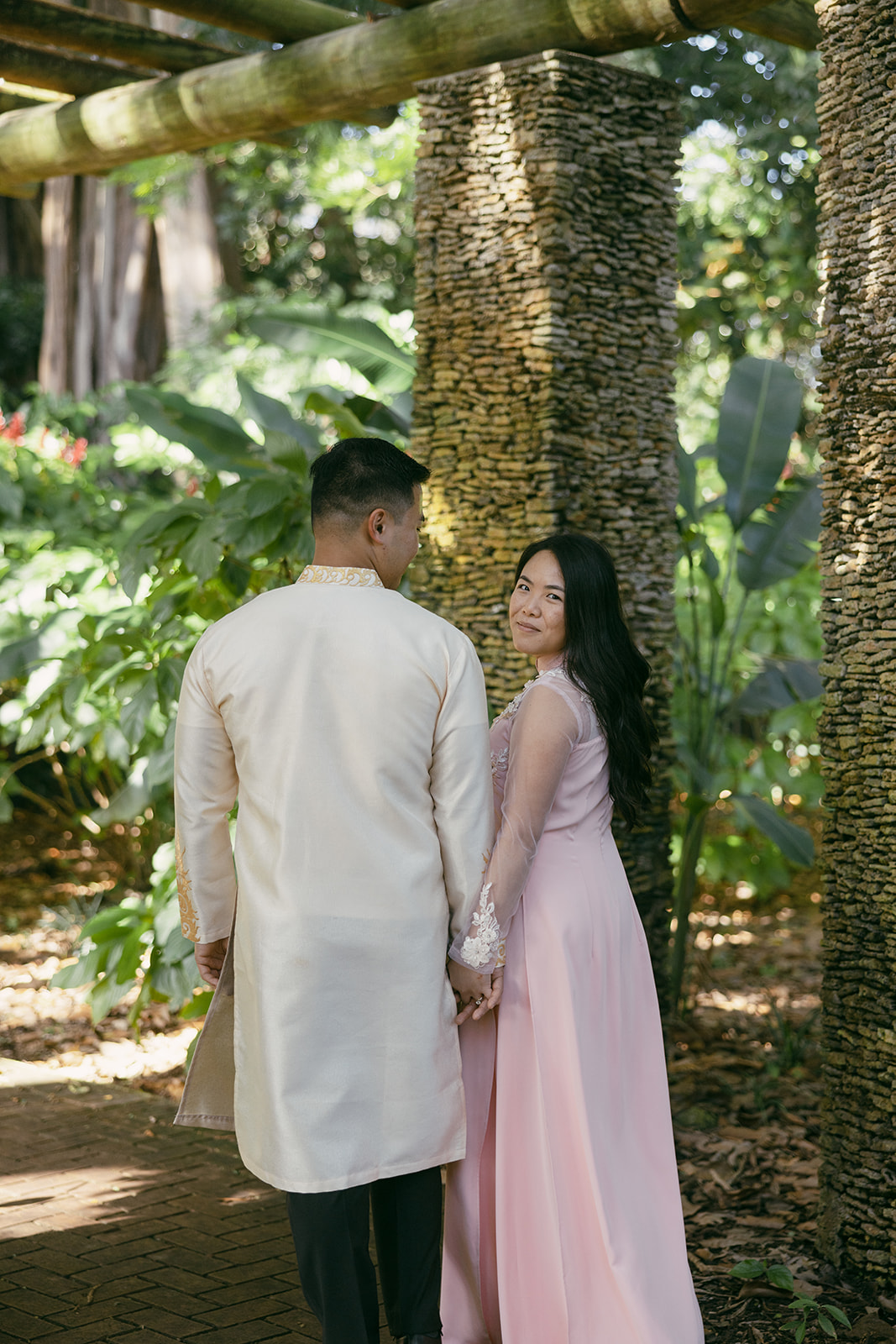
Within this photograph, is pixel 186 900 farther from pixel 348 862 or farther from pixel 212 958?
pixel 348 862

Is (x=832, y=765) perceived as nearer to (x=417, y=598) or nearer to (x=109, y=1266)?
(x=417, y=598)

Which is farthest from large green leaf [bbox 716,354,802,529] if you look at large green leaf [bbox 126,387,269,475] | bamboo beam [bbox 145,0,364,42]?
bamboo beam [bbox 145,0,364,42]

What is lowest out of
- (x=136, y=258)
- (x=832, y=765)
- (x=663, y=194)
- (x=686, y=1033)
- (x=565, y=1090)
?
(x=686, y=1033)

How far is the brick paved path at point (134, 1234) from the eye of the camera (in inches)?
130

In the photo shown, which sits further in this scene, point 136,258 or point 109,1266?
point 136,258

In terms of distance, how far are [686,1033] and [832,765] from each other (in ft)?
9.23

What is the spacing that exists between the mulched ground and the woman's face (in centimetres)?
184

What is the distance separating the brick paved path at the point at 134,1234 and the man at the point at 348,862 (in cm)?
81

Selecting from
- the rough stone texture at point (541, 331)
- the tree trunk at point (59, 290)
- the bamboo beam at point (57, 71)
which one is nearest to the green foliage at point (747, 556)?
the rough stone texture at point (541, 331)

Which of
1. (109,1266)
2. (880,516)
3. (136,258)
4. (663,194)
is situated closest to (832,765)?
(880,516)

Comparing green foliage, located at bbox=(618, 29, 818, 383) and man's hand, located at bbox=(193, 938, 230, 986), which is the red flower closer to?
green foliage, located at bbox=(618, 29, 818, 383)

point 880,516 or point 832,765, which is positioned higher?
point 880,516

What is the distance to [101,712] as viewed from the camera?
246 inches

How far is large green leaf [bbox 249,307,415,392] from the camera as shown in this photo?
19.2 ft
